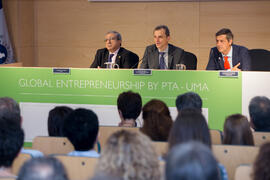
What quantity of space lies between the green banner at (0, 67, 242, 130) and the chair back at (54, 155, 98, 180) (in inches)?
98.1

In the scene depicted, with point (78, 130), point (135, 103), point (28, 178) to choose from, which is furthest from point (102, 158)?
point (135, 103)

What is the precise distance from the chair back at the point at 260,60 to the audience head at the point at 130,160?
473 cm

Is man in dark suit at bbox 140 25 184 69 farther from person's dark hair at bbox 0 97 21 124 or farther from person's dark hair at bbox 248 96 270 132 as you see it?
person's dark hair at bbox 0 97 21 124

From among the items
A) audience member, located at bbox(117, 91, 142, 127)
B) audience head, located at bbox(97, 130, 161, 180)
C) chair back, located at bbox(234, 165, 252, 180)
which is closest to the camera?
audience head, located at bbox(97, 130, 161, 180)

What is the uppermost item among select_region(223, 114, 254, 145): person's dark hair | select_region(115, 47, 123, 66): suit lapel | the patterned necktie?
select_region(115, 47, 123, 66): suit lapel

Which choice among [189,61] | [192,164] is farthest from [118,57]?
[192,164]

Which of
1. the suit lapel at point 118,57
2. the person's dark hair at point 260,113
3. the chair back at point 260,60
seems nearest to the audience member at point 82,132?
the person's dark hair at point 260,113

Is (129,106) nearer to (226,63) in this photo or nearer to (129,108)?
(129,108)

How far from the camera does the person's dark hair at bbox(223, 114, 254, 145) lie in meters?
2.70

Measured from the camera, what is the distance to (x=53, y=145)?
2.96 m

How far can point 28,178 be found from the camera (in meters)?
1.47

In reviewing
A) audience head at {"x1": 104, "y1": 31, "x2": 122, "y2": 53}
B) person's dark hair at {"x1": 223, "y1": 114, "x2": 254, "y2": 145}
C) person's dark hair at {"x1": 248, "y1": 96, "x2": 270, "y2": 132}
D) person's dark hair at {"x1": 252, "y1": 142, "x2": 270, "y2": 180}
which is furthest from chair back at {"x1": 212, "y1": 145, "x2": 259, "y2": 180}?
audience head at {"x1": 104, "y1": 31, "x2": 122, "y2": 53}

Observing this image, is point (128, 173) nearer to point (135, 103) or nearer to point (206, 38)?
point (135, 103)

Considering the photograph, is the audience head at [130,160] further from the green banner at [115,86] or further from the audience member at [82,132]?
the green banner at [115,86]
